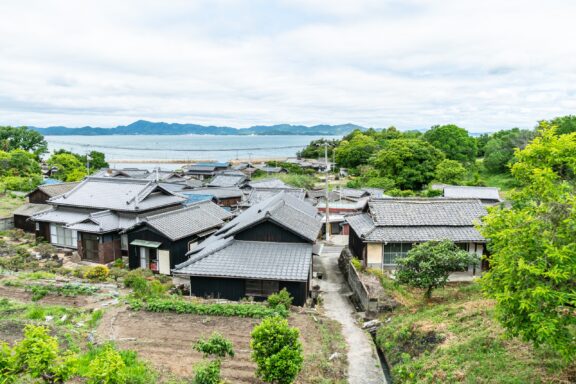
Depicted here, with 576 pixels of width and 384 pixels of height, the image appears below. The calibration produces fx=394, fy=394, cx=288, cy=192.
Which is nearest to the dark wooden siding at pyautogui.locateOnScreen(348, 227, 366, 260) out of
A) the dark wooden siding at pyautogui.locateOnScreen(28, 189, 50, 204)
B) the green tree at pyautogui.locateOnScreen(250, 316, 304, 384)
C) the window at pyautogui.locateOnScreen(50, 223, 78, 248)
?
the green tree at pyautogui.locateOnScreen(250, 316, 304, 384)

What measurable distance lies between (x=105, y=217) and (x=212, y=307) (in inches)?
633

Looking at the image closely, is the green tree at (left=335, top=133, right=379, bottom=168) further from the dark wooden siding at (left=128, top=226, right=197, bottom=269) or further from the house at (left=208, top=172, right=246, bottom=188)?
the dark wooden siding at (left=128, top=226, right=197, bottom=269)

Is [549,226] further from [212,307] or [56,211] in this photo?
[56,211]

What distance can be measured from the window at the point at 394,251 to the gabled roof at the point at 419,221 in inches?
28.4

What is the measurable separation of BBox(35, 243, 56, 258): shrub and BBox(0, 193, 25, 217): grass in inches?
451

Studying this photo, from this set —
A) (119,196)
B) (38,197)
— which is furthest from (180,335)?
(38,197)

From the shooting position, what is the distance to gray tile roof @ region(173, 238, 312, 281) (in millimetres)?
19656

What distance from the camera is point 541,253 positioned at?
9.16 meters

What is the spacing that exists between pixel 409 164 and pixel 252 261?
48905mm

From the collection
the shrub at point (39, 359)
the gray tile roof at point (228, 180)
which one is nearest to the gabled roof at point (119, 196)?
the shrub at point (39, 359)

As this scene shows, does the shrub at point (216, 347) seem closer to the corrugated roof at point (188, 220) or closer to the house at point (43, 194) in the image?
the corrugated roof at point (188, 220)

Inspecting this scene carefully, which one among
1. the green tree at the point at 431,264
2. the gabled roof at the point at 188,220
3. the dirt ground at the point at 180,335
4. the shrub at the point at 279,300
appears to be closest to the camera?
the dirt ground at the point at 180,335

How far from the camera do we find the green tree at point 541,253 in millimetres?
8688

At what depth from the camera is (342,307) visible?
68.7 feet
